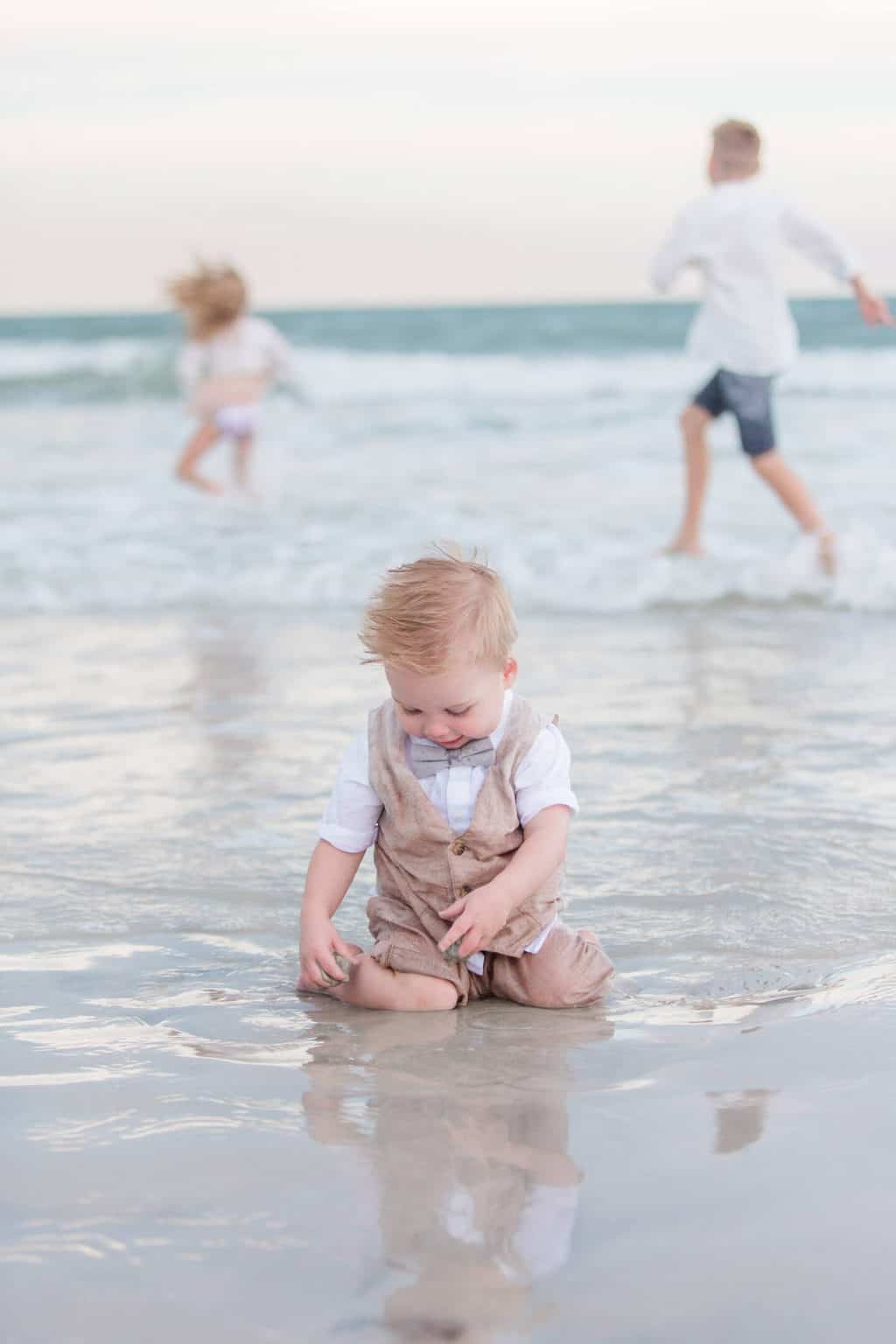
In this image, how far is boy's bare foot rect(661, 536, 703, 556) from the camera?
766cm

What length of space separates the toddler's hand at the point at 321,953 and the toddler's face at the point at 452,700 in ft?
1.15

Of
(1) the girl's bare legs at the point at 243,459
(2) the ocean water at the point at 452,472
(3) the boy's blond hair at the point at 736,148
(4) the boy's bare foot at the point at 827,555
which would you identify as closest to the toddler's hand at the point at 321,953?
(2) the ocean water at the point at 452,472

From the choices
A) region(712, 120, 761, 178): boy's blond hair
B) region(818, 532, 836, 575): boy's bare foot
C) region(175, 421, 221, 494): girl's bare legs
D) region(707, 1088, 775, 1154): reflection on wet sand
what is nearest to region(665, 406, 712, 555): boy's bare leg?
region(818, 532, 836, 575): boy's bare foot

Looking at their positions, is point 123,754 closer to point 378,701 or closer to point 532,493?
point 378,701

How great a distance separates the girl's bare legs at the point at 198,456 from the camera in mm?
10102

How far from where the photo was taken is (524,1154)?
2043 millimetres

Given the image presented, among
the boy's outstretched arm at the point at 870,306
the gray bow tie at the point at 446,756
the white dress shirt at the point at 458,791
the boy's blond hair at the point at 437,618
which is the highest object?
the boy's outstretched arm at the point at 870,306

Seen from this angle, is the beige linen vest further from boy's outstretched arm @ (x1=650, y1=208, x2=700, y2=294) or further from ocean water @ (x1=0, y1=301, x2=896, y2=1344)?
boy's outstretched arm @ (x1=650, y1=208, x2=700, y2=294)

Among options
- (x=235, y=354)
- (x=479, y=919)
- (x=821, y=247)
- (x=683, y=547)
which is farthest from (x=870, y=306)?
(x=479, y=919)

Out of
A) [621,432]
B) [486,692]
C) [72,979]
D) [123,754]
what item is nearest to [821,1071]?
[486,692]

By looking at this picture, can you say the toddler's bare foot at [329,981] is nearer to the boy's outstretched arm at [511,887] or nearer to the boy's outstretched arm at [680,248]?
the boy's outstretched arm at [511,887]

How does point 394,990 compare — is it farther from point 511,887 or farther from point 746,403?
point 746,403

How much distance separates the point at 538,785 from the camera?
9.04 feet

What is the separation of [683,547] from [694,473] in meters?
0.35
